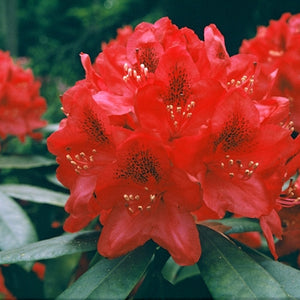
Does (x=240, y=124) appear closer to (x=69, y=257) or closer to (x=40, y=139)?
(x=69, y=257)

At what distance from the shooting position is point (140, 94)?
0.73 meters

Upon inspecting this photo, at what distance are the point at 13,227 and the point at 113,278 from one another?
0.40 metres

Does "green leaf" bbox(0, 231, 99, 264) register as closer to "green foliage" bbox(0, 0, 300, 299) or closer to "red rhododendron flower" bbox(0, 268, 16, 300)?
"green foliage" bbox(0, 0, 300, 299)

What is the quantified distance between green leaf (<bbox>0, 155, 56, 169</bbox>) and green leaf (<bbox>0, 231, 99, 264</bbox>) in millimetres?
595

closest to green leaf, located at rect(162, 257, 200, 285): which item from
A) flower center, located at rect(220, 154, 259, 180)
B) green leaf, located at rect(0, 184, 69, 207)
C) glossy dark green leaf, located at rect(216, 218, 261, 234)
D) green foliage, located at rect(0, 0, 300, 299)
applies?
green foliage, located at rect(0, 0, 300, 299)

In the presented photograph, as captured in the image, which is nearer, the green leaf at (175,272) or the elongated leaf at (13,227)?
the elongated leaf at (13,227)

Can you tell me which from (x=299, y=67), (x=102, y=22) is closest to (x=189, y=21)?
(x=102, y=22)

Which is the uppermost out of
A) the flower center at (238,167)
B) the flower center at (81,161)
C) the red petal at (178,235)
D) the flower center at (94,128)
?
the flower center at (94,128)

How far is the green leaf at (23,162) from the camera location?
4.80 ft

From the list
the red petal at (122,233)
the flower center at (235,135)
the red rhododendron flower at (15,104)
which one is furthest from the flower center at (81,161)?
the red rhododendron flower at (15,104)

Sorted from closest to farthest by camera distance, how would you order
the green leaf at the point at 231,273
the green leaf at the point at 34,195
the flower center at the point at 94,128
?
the green leaf at the point at 231,273
the flower center at the point at 94,128
the green leaf at the point at 34,195

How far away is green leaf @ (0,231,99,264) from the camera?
0.78 m

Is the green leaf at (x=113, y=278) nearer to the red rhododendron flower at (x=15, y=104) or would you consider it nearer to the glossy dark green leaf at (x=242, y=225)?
the glossy dark green leaf at (x=242, y=225)

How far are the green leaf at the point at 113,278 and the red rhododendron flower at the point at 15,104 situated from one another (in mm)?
1034
